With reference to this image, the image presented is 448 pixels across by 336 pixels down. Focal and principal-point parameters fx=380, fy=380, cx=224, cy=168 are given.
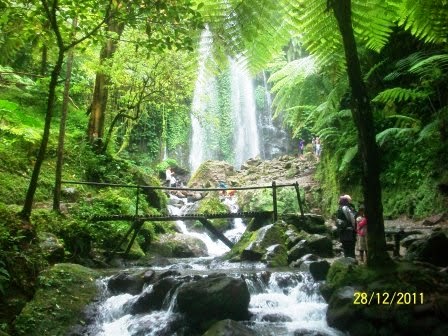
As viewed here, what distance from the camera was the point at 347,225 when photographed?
6.35 metres

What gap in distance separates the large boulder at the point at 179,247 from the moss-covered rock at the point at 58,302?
167 inches

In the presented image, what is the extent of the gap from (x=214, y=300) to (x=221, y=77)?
4840 mm

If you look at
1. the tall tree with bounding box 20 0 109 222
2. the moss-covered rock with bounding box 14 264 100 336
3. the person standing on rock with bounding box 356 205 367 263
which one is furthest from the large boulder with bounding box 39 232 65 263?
the person standing on rock with bounding box 356 205 367 263

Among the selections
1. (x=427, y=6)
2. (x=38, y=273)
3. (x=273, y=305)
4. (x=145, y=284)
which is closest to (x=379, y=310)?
(x=273, y=305)

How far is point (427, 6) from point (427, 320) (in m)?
2.68

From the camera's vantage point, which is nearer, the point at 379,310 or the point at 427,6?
the point at 427,6

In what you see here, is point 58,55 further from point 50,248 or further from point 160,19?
point 50,248

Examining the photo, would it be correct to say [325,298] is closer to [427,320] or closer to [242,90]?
[427,320]

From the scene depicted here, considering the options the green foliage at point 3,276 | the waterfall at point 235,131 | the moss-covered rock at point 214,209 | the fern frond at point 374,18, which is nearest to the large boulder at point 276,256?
the green foliage at point 3,276

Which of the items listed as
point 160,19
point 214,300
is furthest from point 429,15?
point 214,300

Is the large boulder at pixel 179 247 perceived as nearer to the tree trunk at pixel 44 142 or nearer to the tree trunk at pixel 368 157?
the tree trunk at pixel 44 142

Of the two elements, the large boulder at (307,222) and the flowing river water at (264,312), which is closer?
the flowing river water at (264,312)

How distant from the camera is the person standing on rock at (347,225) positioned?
6.25m

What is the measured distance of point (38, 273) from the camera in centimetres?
468
